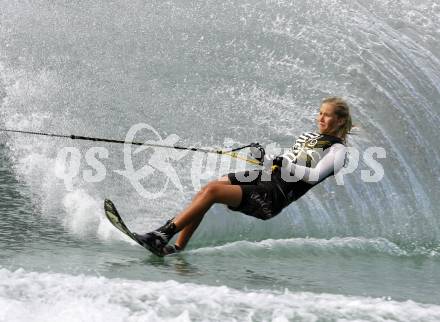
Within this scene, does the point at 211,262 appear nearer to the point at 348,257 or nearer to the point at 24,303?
the point at 348,257

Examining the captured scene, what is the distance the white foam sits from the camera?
2.89 meters

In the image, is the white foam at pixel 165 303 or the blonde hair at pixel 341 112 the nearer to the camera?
the white foam at pixel 165 303

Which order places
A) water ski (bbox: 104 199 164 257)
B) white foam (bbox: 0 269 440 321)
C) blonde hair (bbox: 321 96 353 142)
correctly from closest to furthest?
white foam (bbox: 0 269 440 321), water ski (bbox: 104 199 164 257), blonde hair (bbox: 321 96 353 142)

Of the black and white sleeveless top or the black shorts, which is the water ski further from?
the black and white sleeveless top

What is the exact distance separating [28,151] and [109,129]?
0.87 m

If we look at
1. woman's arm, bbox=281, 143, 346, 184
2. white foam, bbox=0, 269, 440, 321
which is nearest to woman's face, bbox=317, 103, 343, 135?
woman's arm, bbox=281, 143, 346, 184

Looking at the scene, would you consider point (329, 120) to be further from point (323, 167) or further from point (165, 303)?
point (165, 303)

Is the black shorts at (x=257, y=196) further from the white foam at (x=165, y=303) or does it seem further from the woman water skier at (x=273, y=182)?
the white foam at (x=165, y=303)

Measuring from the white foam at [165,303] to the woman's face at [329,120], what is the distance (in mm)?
1385

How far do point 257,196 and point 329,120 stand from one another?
2.08 feet

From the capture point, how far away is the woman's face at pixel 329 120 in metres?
4.56

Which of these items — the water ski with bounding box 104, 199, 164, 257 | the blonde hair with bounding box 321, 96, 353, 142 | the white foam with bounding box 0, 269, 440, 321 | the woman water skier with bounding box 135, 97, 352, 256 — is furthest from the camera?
the blonde hair with bounding box 321, 96, 353, 142

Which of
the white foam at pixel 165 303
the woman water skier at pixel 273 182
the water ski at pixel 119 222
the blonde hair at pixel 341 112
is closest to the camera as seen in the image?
the white foam at pixel 165 303

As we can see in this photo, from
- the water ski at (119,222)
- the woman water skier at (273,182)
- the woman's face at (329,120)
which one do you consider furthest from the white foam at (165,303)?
the woman's face at (329,120)
